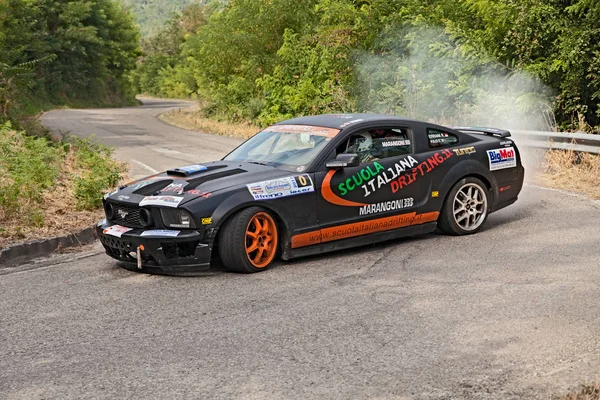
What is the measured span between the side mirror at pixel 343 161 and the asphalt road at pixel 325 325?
958mm

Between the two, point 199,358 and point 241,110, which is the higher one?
point 241,110

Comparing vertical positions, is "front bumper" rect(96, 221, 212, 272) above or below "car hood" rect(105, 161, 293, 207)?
below

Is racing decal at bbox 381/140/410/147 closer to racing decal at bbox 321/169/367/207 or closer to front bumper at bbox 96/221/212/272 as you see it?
racing decal at bbox 321/169/367/207

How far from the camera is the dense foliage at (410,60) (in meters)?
18.1

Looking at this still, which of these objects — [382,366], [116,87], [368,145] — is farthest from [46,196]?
[116,87]

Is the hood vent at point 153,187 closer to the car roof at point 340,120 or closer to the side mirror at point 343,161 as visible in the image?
the side mirror at point 343,161

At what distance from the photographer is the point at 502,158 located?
998 centimetres

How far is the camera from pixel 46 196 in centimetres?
1193

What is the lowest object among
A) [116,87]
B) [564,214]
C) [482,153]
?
[564,214]

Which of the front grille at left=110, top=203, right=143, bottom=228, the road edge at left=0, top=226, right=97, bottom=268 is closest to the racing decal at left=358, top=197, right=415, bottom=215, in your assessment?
the front grille at left=110, top=203, right=143, bottom=228

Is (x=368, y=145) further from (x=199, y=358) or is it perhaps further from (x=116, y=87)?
(x=116, y=87)

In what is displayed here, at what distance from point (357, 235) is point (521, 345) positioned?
319 cm

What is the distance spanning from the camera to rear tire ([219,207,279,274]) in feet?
25.8

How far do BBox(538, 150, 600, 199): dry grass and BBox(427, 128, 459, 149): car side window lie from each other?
12.5ft
